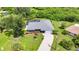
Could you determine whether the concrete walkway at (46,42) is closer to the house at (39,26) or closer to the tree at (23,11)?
the house at (39,26)

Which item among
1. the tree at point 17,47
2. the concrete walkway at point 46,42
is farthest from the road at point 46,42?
the tree at point 17,47

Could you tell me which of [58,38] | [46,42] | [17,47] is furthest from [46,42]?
[17,47]

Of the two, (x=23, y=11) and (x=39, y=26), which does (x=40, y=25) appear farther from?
(x=23, y=11)

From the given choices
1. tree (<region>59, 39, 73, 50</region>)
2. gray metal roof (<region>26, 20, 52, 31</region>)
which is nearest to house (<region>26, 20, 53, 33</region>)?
gray metal roof (<region>26, 20, 52, 31</region>)

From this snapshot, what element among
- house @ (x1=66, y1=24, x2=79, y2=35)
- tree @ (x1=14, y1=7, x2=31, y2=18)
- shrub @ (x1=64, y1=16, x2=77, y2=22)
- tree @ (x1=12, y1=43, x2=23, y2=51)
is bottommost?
tree @ (x1=12, y1=43, x2=23, y2=51)

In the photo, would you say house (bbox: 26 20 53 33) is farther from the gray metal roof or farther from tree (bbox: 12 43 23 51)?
tree (bbox: 12 43 23 51)
